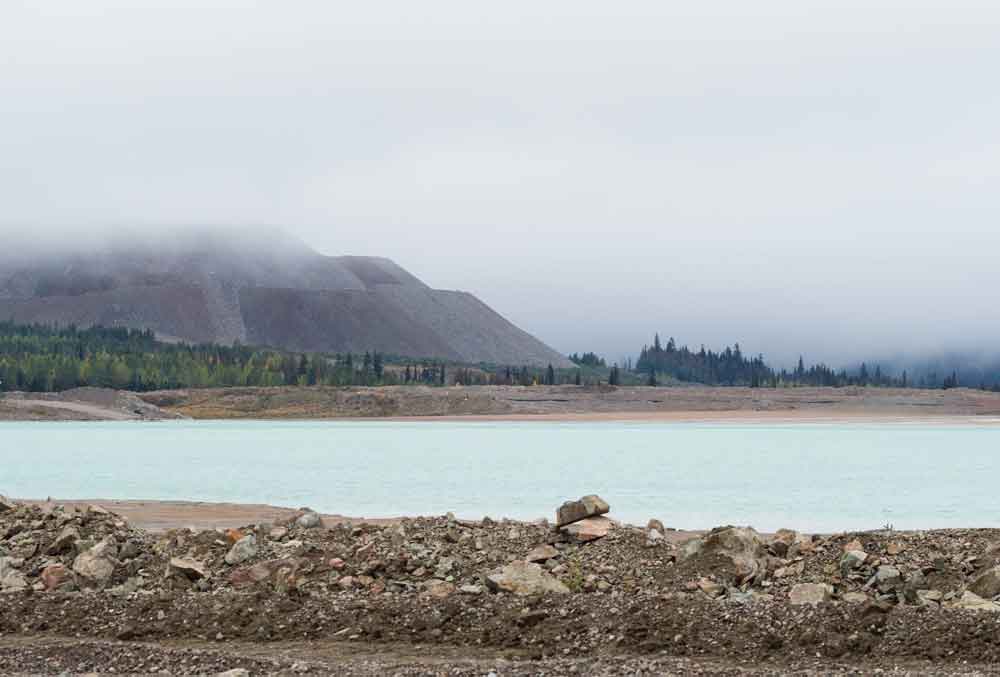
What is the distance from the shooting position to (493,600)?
16.1 meters

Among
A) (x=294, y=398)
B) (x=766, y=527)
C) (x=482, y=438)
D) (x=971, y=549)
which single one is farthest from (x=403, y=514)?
(x=294, y=398)

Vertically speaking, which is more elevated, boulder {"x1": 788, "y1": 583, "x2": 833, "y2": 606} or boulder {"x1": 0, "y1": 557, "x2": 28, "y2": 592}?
boulder {"x1": 788, "y1": 583, "x2": 833, "y2": 606}

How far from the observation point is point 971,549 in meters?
19.7

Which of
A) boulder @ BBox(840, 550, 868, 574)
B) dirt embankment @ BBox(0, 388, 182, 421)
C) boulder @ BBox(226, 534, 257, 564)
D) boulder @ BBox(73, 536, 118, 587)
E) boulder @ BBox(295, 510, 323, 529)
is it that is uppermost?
boulder @ BBox(840, 550, 868, 574)

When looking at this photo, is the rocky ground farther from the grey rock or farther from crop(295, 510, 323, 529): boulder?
crop(295, 510, 323, 529): boulder

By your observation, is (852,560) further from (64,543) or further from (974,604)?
→ (64,543)

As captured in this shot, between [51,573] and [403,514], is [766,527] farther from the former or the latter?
[51,573]

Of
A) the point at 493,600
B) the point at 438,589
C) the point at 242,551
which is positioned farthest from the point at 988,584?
the point at 242,551

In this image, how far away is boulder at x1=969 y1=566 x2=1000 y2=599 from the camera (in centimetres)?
1714

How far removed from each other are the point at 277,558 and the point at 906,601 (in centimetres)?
882

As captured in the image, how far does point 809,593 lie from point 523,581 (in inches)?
145

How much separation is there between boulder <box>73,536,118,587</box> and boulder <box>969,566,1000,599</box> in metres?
12.0

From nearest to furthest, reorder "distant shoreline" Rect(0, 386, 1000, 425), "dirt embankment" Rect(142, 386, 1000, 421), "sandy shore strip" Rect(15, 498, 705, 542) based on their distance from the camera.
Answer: "sandy shore strip" Rect(15, 498, 705, 542), "distant shoreline" Rect(0, 386, 1000, 425), "dirt embankment" Rect(142, 386, 1000, 421)

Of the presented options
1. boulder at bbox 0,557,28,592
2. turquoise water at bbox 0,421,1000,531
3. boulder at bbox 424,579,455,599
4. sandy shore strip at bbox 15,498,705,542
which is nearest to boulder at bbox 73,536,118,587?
boulder at bbox 0,557,28,592
